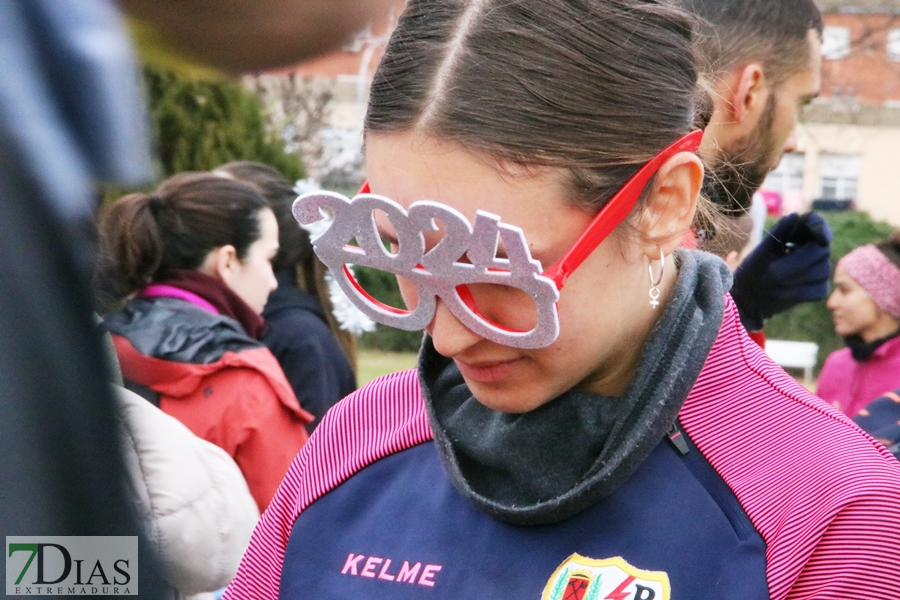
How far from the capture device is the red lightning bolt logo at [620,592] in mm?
1372

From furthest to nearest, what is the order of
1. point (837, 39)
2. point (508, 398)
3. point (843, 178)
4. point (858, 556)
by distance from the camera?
point (843, 178) → point (837, 39) → point (508, 398) → point (858, 556)

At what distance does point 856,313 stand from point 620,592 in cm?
448

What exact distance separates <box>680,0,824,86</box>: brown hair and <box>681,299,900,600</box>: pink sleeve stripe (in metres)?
1.10

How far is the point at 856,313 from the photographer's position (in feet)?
17.8

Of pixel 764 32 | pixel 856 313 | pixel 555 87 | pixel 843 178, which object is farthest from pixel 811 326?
pixel 555 87

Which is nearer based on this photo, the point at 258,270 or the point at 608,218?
the point at 608,218

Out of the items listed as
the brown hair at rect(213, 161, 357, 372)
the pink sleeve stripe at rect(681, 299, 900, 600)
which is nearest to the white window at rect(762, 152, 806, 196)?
the brown hair at rect(213, 161, 357, 372)

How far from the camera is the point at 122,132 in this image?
666 mm

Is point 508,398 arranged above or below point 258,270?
above

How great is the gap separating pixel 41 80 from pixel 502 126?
2.65 feet

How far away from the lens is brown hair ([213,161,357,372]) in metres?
4.55

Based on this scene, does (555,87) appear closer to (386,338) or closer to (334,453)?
(334,453)

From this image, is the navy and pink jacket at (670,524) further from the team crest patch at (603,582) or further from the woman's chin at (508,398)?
the woman's chin at (508,398)

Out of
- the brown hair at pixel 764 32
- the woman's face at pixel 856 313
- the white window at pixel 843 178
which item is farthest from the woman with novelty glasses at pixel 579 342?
the white window at pixel 843 178
